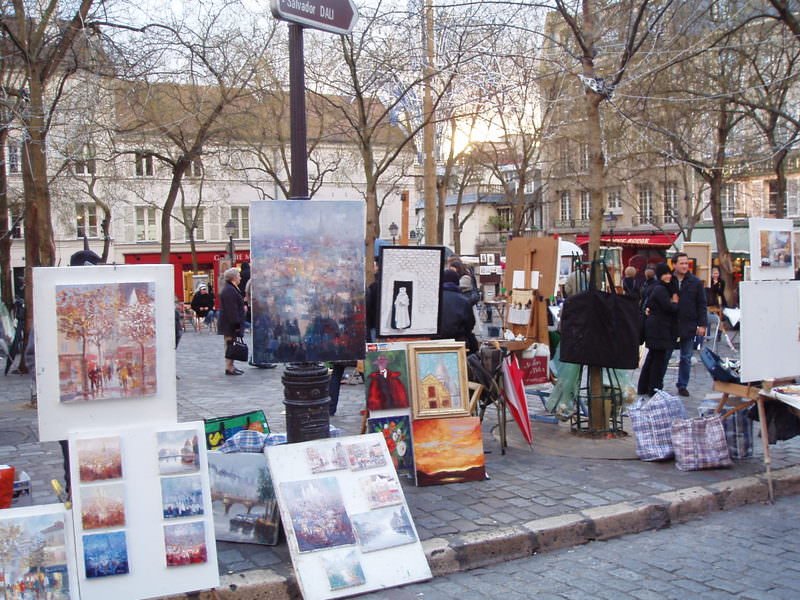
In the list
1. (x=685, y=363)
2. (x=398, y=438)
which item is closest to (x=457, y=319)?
(x=398, y=438)

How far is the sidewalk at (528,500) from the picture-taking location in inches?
183

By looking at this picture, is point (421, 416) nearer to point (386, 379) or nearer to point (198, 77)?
point (386, 379)

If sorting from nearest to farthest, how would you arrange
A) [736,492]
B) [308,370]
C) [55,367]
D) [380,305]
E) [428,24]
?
[55,367]
[308,370]
[736,492]
[380,305]
[428,24]

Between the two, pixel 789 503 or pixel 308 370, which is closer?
pixel 308 370

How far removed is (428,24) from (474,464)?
23.3 ft

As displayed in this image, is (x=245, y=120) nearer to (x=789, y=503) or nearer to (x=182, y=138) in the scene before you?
(x=182, y=138)

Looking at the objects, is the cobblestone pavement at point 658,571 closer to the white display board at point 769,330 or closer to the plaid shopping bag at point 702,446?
the plaid shopping bag at point 702,446

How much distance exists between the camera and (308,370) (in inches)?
197

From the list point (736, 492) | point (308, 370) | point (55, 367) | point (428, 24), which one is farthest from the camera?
point (428, 24)

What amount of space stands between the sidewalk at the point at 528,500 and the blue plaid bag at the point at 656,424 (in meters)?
0.12

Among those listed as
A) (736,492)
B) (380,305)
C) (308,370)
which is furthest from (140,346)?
(736,492)

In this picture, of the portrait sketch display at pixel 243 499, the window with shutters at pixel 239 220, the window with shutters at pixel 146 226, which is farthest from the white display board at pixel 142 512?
the window with shutters at pixel 239 220

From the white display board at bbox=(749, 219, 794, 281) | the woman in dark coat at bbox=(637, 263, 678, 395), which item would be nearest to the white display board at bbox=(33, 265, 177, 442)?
the white display board at bbox=(749, 219, 794, 281)

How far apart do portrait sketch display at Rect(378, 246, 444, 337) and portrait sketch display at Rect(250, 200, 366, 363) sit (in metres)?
1.68
